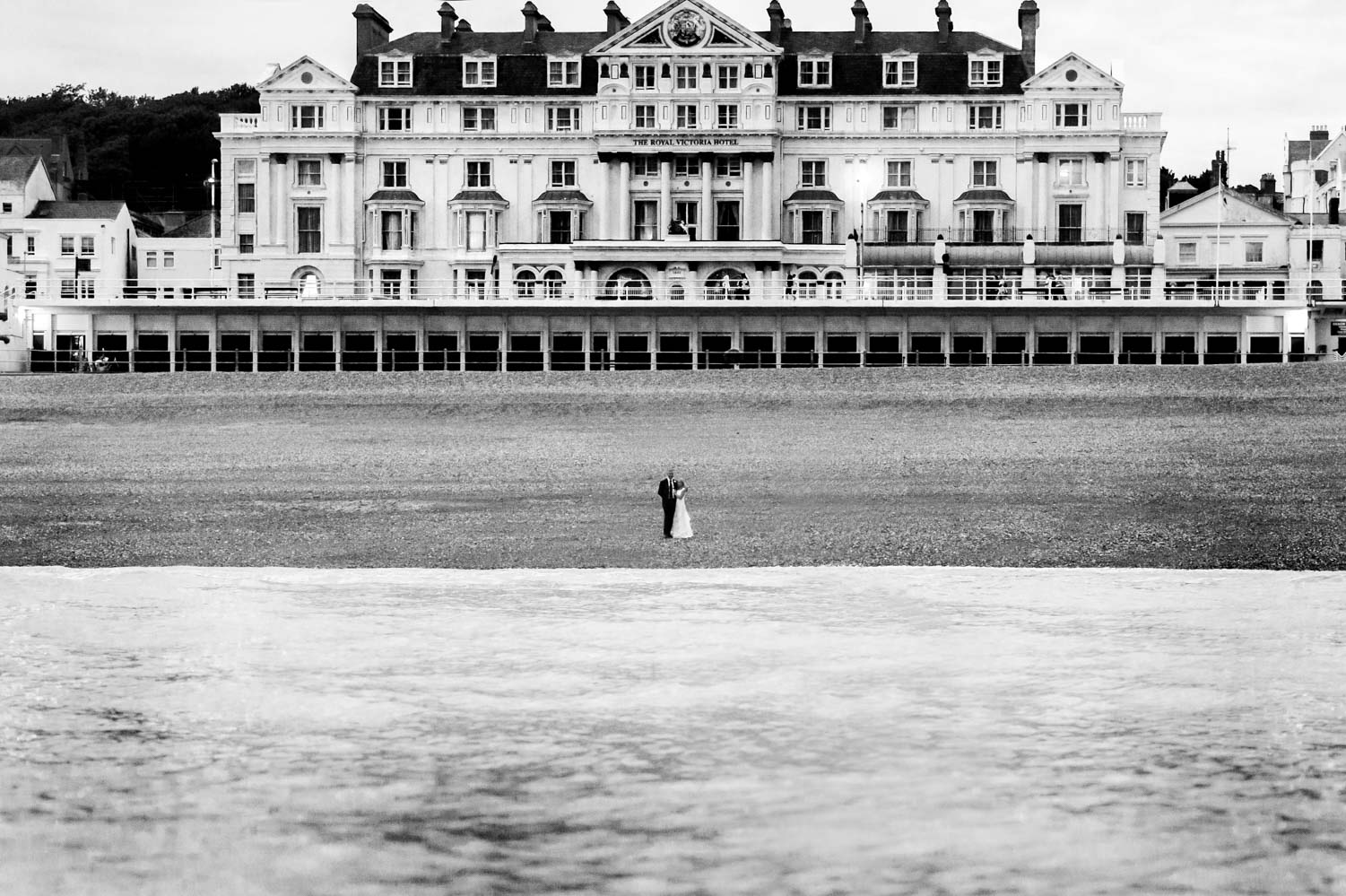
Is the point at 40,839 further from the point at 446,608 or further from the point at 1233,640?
the point at 1233,640

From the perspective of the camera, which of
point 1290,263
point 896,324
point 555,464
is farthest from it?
point 1290,263

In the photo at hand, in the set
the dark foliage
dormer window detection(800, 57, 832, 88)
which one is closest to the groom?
dormer window detection(800, 57, 832, 88)

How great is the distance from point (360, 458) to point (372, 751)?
26852mm

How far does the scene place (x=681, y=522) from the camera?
60.3 feet

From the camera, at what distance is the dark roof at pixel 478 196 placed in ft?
268

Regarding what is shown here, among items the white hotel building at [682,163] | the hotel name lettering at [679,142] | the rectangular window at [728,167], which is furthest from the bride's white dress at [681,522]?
the rectangular window at [728,167]

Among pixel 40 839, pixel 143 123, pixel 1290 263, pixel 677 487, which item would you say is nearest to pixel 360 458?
pixel 677 487

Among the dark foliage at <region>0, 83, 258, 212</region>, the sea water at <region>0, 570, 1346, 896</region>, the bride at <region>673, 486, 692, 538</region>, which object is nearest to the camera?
the sea water at <region>0, 570, 1346, 896</region>

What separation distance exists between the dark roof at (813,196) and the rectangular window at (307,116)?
22.6 meters

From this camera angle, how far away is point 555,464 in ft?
92.1

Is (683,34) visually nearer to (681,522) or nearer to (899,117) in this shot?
(899,117)

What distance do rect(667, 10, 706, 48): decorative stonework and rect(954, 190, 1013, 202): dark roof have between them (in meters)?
14.4

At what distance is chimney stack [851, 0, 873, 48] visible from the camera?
8494 cm

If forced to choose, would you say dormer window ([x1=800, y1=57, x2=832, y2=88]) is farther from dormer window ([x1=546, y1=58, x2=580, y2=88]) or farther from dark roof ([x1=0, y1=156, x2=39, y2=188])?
dark roof ([x1=0, y1=156, x2=39, y2=188])
